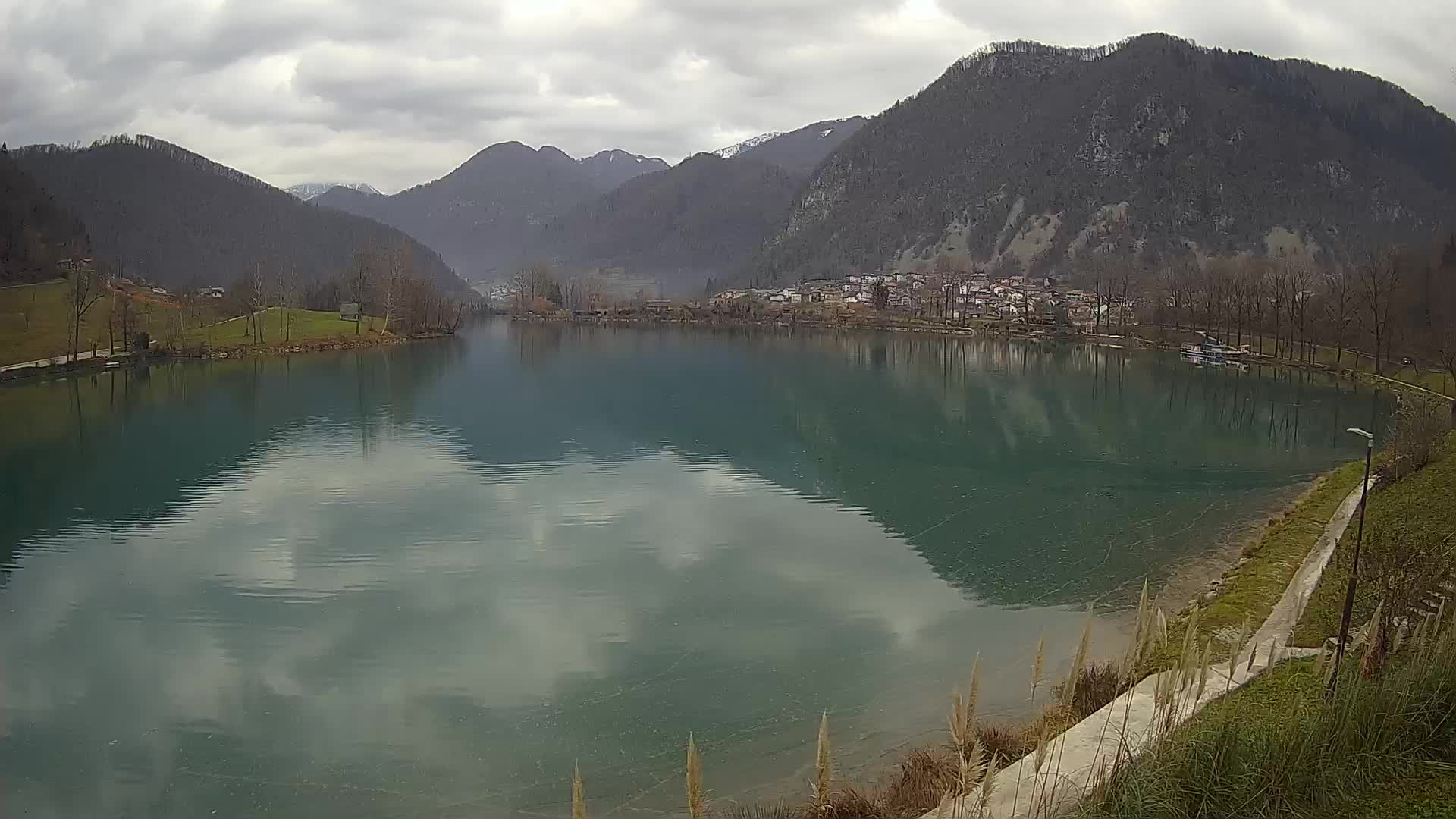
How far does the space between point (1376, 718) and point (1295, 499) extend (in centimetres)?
1548

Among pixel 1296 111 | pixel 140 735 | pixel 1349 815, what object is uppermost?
pixel 1296 111

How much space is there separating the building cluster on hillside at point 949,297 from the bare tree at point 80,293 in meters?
68.6

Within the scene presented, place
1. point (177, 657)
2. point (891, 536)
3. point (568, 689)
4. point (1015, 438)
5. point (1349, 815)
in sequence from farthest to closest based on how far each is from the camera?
point (1015, 438), point (891, 536), point (177, 657), point (568, 689), point (1349, 815)

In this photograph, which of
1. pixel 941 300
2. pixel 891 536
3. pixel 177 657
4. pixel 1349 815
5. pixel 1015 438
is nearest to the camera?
pixel 1349 815

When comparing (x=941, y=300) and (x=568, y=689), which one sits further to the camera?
(x=941, y=300)

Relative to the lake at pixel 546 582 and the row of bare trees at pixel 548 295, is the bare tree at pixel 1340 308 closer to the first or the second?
the lake at pixel 546 582

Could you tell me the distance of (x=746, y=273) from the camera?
18538cm

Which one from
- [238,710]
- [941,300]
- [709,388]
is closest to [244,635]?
[238,710]

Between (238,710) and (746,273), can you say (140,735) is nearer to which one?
(238,710)

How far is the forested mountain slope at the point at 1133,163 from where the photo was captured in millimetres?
124188

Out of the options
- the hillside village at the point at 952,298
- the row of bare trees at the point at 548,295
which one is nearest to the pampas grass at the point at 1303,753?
the hillside village at the point at 952,298

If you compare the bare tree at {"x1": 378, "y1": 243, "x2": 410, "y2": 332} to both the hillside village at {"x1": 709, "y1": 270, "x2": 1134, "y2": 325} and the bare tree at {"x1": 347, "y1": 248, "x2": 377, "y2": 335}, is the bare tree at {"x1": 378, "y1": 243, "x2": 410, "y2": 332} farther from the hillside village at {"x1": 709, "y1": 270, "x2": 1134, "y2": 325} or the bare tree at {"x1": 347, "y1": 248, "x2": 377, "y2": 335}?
the hillside village at {"x1": 709, "y1": 270, "x2": 1134, "y2": 325}

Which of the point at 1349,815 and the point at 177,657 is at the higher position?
the point at 1349,815

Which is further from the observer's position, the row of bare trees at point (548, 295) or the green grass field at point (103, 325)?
the row of bare trees at point (548, 295)
